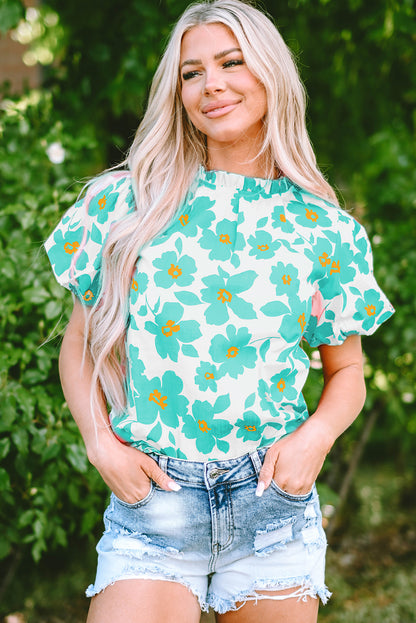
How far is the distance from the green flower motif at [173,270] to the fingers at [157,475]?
1.30 feet

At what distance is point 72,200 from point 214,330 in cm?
115

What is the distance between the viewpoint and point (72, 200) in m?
2.45

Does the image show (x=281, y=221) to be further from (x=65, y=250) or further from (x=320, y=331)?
(x=65, y=250)

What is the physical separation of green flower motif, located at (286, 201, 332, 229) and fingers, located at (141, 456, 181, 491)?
659 mm

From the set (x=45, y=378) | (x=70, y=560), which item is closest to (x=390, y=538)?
(x=70, y=560)

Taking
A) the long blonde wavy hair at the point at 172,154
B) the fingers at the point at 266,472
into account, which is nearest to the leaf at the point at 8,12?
the long blonde wavy hair at the point at 172,154

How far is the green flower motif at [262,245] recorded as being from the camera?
5.16ft

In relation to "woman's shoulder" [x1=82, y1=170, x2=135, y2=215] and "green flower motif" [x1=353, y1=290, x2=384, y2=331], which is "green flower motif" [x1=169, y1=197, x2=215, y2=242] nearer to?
"woman's shoulder" [x1=82, y1=170, x2=135, y2=215]

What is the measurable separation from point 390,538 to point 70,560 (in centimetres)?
182

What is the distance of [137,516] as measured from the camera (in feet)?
5.07

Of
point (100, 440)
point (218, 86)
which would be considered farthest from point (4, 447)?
point (218, 86)

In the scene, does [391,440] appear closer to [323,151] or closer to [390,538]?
[390,538]

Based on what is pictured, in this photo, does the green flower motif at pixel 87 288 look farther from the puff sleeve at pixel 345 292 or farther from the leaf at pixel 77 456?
the leaf at pixel 77 456

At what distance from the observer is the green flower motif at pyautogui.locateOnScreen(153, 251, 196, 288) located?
1.53 meters
